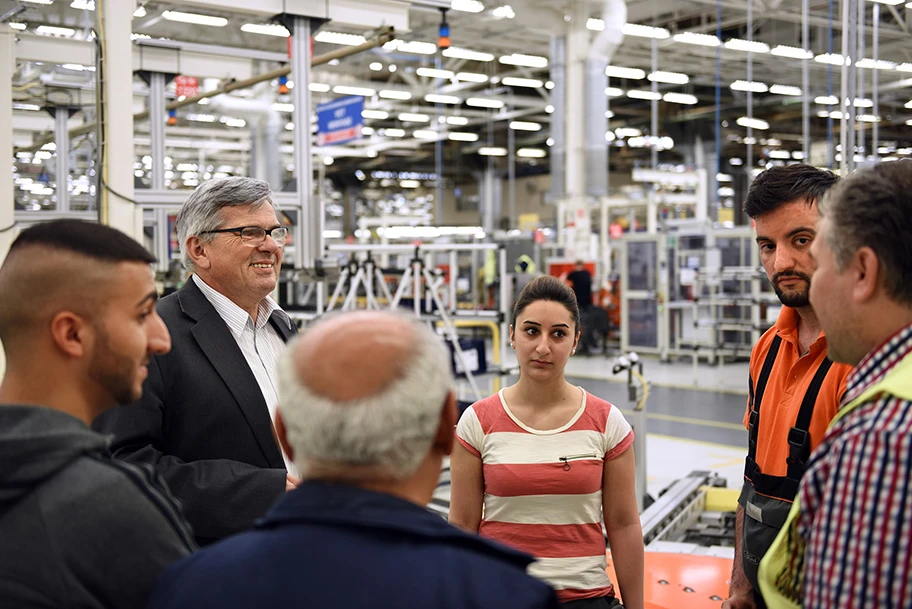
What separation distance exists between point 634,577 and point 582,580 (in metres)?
0.19

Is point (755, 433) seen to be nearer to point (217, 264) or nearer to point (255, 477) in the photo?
point (255, 477)

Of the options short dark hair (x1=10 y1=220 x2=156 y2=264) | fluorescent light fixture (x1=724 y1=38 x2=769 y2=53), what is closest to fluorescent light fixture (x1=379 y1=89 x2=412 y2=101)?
fluorescent light fixture (x1=724 y1=38 x2=769 y2=53)

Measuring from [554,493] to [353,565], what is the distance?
1.31 m

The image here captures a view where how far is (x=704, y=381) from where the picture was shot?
11914 millimetres

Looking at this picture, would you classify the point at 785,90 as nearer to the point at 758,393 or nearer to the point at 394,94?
the point at 394,94

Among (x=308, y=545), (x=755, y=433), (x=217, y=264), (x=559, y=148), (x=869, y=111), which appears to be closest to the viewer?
(x=308, y=545)

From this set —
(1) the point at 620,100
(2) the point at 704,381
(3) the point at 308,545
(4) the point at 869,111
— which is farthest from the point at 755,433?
(1) the point at 620,100

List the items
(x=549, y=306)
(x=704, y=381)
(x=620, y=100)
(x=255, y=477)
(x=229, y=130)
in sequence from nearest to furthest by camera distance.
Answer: (x=255, y=477) < (x=549, y=306) < (x=704, y=381) < (x=620, y=100) < (x=229, y=130)

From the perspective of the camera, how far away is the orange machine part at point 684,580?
3154mm

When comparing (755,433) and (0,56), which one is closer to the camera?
(755,433)

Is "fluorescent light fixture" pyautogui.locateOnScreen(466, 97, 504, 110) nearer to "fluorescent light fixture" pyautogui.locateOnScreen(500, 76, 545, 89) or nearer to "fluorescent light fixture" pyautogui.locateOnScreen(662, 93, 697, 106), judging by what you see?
"fluorescent light fixture" pyautogui.locateOnScreen(500, 76, 545, 89)

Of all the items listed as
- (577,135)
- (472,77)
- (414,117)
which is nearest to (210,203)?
(577,135)

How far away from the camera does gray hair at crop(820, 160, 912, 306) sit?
1149 mm

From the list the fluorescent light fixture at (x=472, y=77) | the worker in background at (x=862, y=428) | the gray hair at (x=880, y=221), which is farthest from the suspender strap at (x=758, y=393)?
the fluorescent light fixture at (x=472, y=77)
